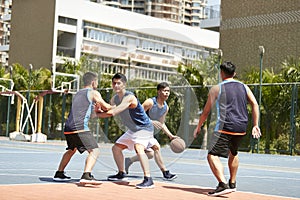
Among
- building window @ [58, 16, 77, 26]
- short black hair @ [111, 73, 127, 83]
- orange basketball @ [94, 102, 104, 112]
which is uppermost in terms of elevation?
building window @ [58, 16, 77, 26]

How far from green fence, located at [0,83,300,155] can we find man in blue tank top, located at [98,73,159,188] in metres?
0.12

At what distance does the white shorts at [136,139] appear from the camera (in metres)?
7.34

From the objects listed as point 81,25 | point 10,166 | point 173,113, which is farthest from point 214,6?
point 173,113

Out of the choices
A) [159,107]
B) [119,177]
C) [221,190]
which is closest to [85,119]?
[159,107]

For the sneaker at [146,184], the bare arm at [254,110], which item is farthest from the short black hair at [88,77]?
the bare arm at [254,110]

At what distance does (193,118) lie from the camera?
24.1ft

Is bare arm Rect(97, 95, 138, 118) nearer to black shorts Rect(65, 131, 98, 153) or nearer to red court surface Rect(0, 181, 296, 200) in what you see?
black shorts Rect(65, 131, 98, 153)

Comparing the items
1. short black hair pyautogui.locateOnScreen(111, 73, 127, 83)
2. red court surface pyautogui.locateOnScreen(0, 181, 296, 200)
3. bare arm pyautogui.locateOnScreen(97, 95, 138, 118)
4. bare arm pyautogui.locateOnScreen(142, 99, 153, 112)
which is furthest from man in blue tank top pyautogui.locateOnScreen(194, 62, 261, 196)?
short black hair pyautogui.locateOnScreen(111, 73, 127, 83)

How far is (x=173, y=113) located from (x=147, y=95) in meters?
0.44

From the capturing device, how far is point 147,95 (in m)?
7.40

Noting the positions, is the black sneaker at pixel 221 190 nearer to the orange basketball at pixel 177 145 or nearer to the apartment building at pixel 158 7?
the orange basketball at pixel 177 145

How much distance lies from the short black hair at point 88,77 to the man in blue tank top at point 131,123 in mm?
227

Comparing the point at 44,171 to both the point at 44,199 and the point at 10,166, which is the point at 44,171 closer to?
the point at 10,166

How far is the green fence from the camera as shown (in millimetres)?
7164
